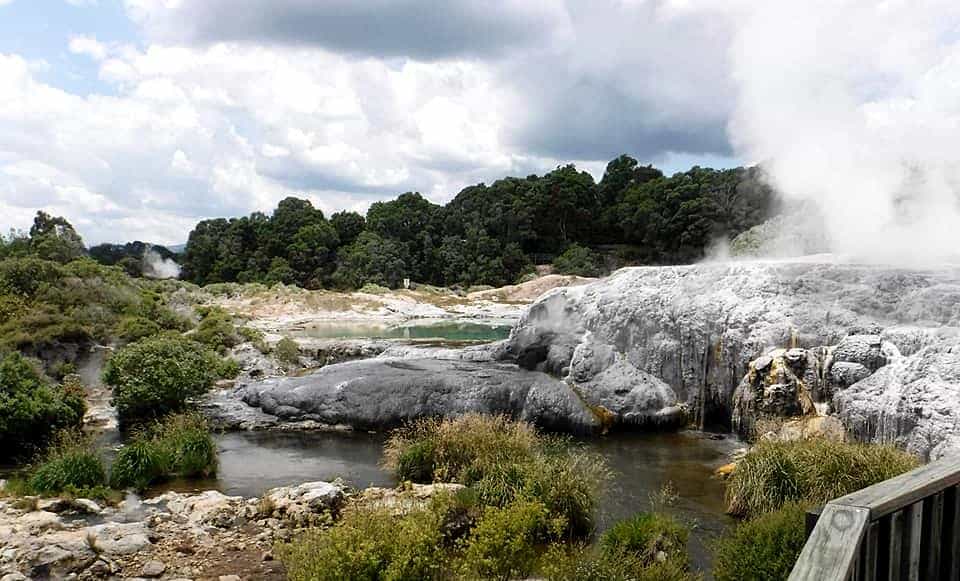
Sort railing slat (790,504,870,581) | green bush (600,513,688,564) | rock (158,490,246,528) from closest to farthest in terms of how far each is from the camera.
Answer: railing slat (790,504,870,581) < green bush (600,513,688,564) < rock (158,490,246,528)

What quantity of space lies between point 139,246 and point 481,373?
87.3 meters

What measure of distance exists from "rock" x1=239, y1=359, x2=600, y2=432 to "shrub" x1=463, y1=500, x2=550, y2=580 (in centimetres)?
984

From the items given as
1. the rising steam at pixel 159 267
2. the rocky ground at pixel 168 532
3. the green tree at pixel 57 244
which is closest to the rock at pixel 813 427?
the rocky ground at pixel 168 532

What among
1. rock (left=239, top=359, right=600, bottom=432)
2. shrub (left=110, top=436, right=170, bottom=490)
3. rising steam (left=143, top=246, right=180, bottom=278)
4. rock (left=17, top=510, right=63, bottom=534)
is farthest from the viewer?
rising steam (left=143, top=246, right=180, bottom=278)

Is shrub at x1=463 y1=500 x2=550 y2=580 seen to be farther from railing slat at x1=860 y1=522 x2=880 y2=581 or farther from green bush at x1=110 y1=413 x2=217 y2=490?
green bush at x1=110 y1=413 x2=217 y2=490

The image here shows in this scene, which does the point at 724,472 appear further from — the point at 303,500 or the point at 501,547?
the point at 501,547

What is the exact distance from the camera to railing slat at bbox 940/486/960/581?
3.52 meters

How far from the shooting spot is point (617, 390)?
17719mm

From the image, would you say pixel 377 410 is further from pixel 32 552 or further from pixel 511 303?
pixel 511 303

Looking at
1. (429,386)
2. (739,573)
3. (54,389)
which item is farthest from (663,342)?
(54,389)

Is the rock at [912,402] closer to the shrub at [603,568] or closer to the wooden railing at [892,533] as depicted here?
the shrub at [603,568]

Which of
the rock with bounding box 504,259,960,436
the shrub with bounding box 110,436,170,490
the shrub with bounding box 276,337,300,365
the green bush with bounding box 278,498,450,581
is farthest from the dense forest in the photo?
the green bush with bounding box 278,498,450,581

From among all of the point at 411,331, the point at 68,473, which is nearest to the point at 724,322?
the point at 68,473

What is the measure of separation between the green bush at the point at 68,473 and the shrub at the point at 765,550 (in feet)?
31.0
